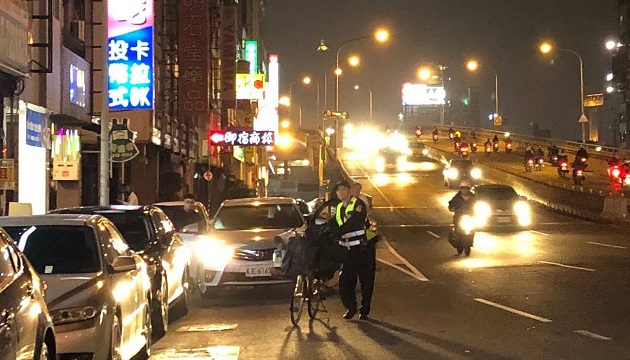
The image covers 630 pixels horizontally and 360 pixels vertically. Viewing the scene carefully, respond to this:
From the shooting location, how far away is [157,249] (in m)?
13.0

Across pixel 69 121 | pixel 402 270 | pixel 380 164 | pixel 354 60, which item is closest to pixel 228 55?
pixel 354 60

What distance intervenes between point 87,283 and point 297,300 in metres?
4.63

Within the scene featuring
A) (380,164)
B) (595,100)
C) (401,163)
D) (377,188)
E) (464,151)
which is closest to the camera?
(377,188)

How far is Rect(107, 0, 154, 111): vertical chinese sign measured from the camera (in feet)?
76.9

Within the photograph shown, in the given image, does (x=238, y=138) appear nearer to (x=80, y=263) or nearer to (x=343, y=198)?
(x=343, y=198)

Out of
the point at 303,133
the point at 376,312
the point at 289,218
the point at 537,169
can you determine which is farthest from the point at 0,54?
the point at 303,133

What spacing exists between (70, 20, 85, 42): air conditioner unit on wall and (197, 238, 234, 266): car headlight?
31.6 feet

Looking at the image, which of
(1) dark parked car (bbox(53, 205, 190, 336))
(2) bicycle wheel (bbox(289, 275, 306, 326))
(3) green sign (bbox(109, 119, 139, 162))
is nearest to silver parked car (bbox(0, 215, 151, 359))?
(1) dark parked car (bbox(53, 205, 190, 336))

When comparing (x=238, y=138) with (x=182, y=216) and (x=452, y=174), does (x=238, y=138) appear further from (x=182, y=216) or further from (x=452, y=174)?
(x=182, y=216)

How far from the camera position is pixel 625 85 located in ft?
422

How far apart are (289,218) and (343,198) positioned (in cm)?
431

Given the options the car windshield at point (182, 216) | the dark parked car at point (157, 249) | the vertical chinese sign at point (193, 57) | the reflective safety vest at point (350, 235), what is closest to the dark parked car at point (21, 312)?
the dark parked car at point (157, 249)

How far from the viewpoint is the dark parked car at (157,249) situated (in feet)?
39.7

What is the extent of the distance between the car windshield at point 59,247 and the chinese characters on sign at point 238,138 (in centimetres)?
3209
